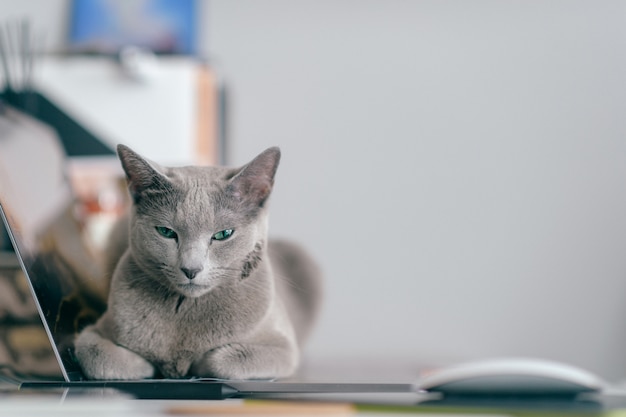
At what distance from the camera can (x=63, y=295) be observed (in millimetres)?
604

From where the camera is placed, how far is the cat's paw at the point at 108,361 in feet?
1.80

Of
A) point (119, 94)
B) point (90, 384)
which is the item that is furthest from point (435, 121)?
point (90, 384)

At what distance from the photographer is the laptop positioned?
0.50 metres

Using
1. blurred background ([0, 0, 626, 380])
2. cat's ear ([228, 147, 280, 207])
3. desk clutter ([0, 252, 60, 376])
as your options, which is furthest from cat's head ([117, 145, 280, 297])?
blurred background ([0, 0, 626, 380])

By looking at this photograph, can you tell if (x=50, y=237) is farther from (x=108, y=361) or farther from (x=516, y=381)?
(x=516, y=381)

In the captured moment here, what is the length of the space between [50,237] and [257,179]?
0.28m

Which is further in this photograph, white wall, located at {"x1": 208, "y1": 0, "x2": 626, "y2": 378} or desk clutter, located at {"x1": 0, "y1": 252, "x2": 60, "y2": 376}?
white wall, located at {"x1": 208, "y1": 0, "x2": 626, "y2": 378}

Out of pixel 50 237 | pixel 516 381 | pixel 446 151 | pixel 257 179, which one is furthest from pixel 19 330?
pixel 446 151

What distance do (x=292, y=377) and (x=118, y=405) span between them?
0.73ft

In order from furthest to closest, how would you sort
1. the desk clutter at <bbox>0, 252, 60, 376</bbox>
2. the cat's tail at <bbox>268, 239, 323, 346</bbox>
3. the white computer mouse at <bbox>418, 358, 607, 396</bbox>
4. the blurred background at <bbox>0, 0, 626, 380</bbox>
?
the blurred background at <bbox>0, 0, 626, 380</bbox> < the cat's tail at <bbox>268, 239, 323, 346</bbox> < the desk clutter at <bbox>0, 252, 60, 376</bbox> < the white computer mouse at <bbox>418, 358, 607, 396</bbox>

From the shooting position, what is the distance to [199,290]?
57 cm

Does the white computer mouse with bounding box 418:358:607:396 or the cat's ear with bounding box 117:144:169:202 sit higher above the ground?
the cat's ear with bounding box 117:144:169:202

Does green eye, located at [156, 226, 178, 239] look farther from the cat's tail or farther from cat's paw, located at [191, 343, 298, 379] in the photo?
the cat's tail

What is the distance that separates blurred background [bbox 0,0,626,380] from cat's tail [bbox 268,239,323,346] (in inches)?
45.1
